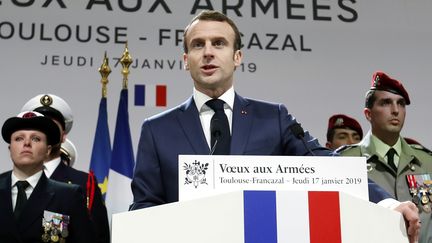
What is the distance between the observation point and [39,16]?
490cm

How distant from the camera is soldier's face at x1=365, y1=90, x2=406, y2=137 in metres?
3.27

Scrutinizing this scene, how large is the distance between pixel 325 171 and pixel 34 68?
12.0ft

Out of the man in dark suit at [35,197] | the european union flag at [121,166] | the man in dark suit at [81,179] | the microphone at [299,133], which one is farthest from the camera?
the european union flag at [121,166]

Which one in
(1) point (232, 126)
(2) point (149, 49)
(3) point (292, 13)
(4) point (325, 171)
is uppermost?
(3) point (292, 13)

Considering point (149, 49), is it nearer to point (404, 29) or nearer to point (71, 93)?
point (71, 93)

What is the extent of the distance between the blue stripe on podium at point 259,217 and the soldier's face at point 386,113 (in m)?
1.93

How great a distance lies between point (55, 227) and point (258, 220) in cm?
145

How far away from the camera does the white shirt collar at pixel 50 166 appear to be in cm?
332

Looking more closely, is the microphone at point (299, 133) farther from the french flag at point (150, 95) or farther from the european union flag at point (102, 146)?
the french flag at point (150, 95)

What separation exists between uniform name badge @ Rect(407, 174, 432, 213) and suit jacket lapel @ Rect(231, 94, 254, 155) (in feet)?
4.11

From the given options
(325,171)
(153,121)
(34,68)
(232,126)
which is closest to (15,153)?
(153,121)

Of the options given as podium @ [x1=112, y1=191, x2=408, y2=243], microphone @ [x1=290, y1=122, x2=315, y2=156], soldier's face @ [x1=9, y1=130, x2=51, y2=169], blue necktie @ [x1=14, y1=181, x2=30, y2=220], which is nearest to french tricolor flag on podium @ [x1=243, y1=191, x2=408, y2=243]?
podium @ [x1=112, y1=191, x2=408, y2=243]

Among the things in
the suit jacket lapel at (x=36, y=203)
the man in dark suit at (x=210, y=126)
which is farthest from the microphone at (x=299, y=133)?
the suit jacket lapel at (x=36, y=203)

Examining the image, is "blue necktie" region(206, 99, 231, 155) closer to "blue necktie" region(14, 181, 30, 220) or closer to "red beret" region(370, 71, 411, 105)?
"blue necktie" region(14, 181, 30, 220)
